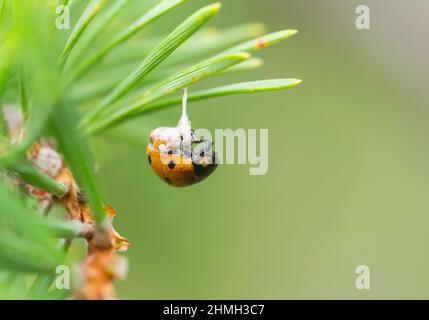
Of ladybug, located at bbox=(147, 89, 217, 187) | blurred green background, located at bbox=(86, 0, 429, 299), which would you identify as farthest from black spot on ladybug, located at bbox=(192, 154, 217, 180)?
blurred green background, located at bbox=(86, 0, 429, 299)

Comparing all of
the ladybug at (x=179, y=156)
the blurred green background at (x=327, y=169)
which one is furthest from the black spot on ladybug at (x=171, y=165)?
the blurred green background at (x=327, y=169)

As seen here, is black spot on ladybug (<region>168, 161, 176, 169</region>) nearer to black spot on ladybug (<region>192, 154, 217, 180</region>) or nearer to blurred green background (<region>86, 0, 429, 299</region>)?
black spot on ladybug (<region>192, 154, 217, 180</region>)

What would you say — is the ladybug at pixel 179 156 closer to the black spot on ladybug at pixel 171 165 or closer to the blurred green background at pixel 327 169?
the black spot on ladybug at pixel 171 165

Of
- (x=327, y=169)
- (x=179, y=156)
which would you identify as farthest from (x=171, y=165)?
(x=327, y=169)

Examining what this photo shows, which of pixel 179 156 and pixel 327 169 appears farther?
pixel 327 169

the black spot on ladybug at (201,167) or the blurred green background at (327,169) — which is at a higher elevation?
the blurred green background at (327,169)

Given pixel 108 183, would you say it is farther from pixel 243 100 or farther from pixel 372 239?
pixel 372 239

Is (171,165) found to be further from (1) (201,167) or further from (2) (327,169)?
(2) (327,169)
